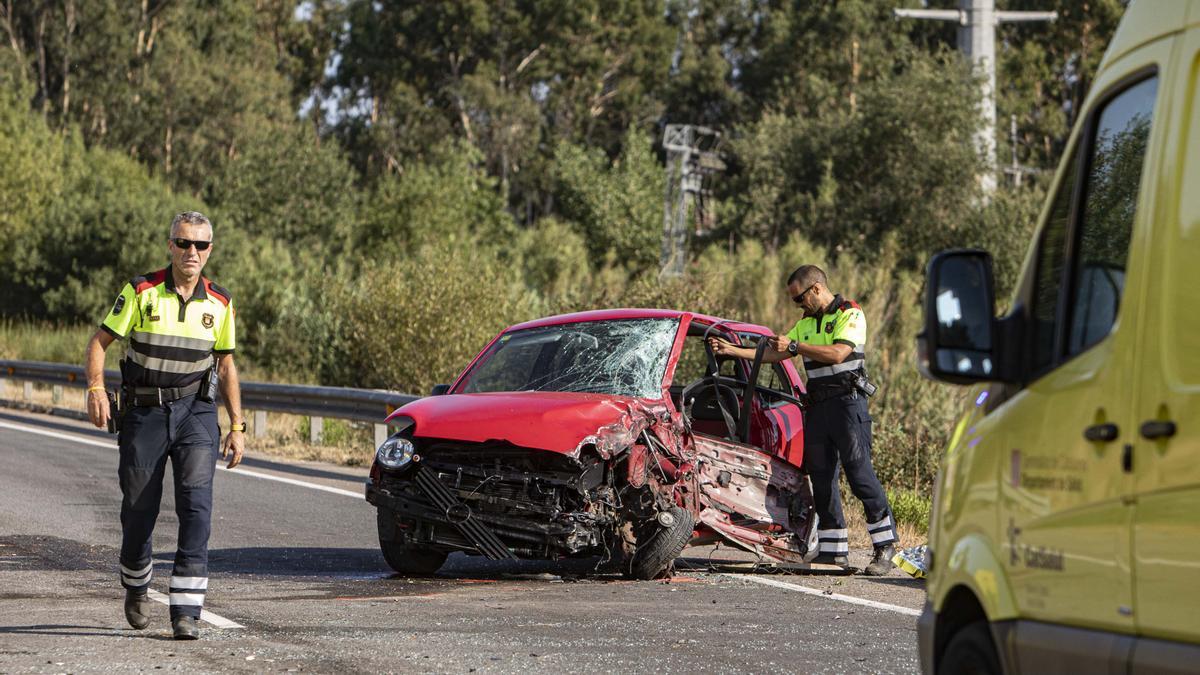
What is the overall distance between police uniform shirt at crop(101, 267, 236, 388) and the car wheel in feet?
6.77

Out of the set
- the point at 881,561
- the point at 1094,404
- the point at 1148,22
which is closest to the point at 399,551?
the point at 881,561

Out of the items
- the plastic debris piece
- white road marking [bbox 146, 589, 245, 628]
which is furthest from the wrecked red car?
white road marking [bbox 146, 589, 245, 628]

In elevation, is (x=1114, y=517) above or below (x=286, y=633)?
above

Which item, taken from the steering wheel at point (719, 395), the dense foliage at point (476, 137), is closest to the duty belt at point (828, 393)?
the steering wheel at point (719, 395)

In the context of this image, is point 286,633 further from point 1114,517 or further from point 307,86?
point 307,86

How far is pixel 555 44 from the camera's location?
202ft

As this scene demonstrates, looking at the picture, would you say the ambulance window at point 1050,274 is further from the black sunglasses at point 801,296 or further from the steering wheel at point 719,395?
the steering wheel at point 719,395

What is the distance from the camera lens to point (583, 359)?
10156mm

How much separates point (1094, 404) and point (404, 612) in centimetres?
499

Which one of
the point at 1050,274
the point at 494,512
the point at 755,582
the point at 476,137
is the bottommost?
the point at 755,582

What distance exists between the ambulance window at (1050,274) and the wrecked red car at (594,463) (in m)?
4.82

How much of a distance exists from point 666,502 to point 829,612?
1.19 m

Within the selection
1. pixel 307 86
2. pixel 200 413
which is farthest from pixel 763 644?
pixel 307 86

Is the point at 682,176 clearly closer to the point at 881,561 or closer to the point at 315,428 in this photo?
the point at 315,428
